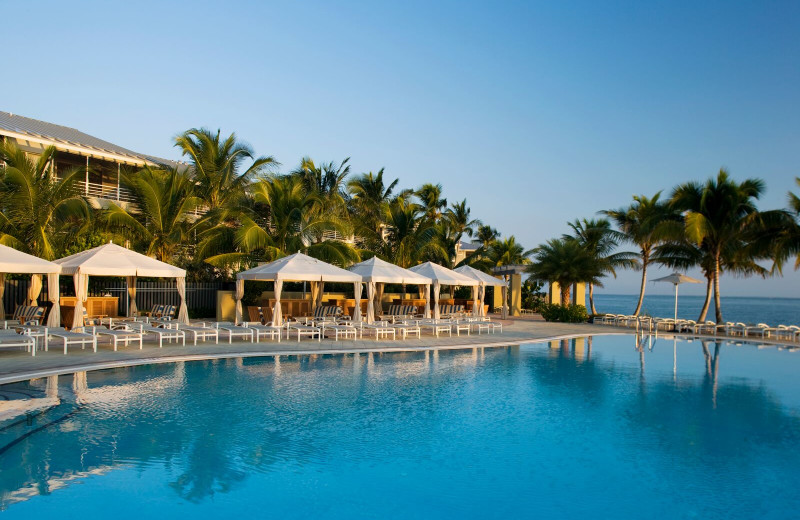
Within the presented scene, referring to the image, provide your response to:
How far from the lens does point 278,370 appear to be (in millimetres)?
11609

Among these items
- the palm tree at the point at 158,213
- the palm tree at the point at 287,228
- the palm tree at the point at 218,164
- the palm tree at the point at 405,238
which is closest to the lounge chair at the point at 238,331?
the palm tree at the point at 287,228

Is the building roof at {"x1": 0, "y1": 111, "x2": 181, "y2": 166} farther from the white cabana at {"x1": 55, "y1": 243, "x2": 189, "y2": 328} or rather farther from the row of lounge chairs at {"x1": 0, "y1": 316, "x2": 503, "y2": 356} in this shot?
the row of lounge chairs at {"x1": 0, "y1": 316, "x2": 503, "y2": 356}

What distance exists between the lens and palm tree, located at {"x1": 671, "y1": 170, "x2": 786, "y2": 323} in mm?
20422

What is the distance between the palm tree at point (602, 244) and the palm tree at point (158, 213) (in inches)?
709

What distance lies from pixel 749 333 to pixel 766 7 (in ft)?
38.1

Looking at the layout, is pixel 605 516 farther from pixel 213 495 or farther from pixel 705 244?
pixel 705 244

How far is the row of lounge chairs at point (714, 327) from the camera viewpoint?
19.7 metres

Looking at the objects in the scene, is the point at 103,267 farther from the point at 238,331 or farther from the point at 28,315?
the point at 238,331

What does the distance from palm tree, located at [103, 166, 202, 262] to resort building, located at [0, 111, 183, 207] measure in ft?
6.29

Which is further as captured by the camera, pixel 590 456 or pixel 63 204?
pixel 63 204

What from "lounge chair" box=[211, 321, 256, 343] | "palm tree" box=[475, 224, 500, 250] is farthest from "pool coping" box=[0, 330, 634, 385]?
"palm tree" box=[475, 224, 500, 250]

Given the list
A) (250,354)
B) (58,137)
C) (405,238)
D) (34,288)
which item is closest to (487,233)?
(405,238)

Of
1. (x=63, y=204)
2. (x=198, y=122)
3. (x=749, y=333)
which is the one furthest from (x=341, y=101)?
(x=749, y=333)

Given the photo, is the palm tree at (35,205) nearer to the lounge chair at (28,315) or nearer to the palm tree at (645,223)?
the lounge chair at (28,315)
